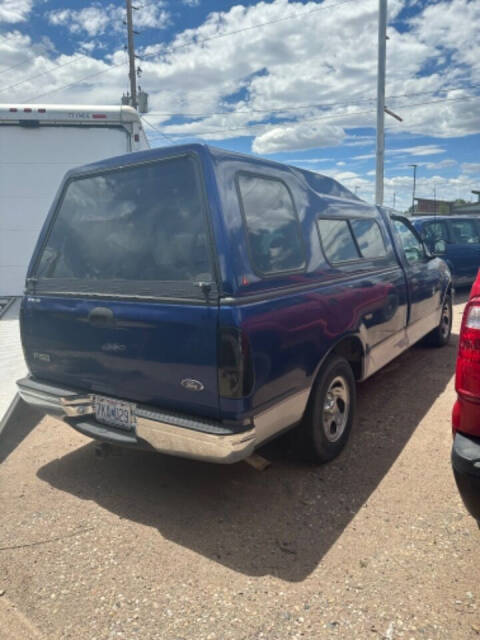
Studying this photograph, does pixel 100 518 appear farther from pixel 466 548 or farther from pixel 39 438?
pixel 466 548

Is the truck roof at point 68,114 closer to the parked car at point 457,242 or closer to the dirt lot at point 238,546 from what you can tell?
the dirt lot at point 238,546

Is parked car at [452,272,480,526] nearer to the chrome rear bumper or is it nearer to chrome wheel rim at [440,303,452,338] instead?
the chrome rear bumper

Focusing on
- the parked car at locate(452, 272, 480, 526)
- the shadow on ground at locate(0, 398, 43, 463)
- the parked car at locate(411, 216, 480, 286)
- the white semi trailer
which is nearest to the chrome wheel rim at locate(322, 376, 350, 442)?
the parked car at locate(452, 272, 480, 526)

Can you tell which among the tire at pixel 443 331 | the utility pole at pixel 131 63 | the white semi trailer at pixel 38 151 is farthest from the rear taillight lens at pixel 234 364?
the utility pole at pixel 131 63

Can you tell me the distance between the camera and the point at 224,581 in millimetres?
2359

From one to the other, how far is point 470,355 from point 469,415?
260 millimetres

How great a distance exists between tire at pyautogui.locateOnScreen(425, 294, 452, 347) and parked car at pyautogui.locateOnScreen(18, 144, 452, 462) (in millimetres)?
2997

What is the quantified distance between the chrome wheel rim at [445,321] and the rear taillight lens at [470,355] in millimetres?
4518

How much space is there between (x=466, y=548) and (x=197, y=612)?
140cm

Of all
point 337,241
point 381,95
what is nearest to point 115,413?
point 337,241

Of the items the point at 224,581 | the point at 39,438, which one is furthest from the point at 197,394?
the point at 39,438

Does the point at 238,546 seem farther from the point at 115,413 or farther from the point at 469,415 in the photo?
the point at 469,415

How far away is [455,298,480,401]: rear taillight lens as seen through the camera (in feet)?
6.95

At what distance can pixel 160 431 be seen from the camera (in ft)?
8.75
